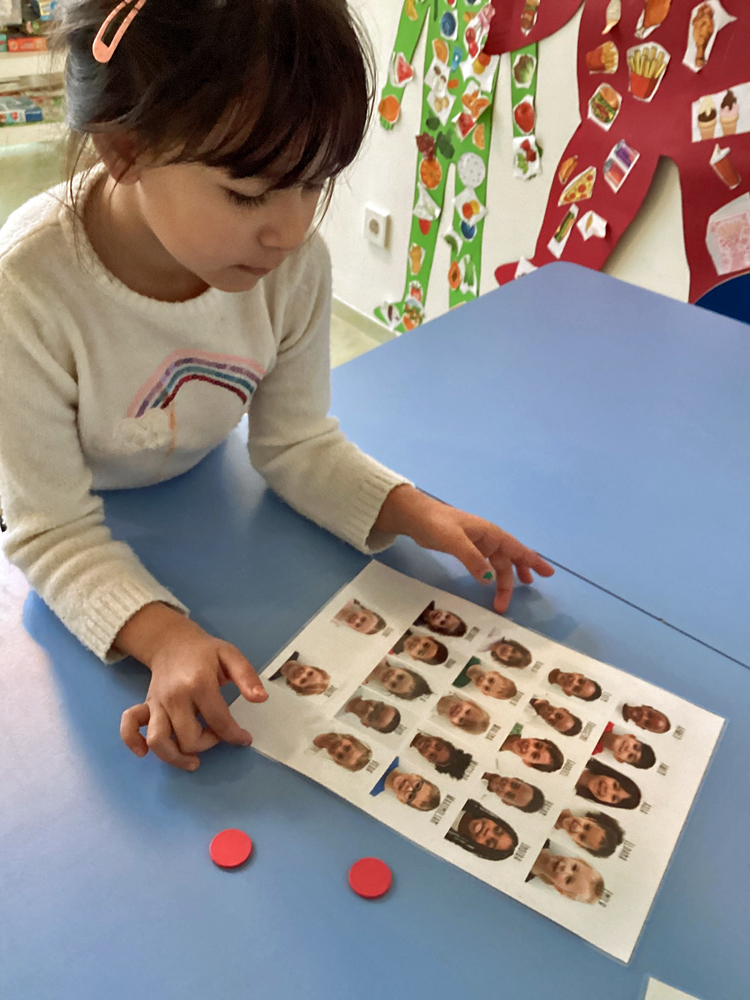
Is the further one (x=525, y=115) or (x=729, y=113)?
(x=525, y=115)

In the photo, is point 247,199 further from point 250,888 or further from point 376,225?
point 376,225

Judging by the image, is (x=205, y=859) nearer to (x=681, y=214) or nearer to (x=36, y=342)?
(x=36, y=342)

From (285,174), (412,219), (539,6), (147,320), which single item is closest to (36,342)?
(147,320)

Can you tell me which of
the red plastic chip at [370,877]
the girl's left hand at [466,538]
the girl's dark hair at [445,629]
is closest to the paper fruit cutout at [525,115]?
the girl's left hand at [466,538]

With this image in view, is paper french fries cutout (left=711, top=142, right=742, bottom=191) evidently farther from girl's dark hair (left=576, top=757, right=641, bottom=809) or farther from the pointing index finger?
the pointing index finger

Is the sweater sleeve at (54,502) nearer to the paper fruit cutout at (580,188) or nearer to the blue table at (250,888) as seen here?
the blue table at (250,888)

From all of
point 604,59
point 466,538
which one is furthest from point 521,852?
point 604,59

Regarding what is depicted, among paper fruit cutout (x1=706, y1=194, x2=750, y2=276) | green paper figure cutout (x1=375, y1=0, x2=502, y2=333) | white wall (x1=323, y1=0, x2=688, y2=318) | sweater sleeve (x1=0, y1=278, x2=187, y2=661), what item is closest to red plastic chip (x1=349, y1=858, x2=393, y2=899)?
sweater sleeve (x1=0, y1=278, x2=187, y2=661)

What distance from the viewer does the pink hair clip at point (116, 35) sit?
459 mm

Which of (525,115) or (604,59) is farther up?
(604,59)

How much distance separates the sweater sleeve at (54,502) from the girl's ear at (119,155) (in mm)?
120

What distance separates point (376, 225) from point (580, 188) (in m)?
0.71

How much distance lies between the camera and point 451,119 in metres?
1.66

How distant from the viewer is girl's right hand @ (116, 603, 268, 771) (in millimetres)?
526
